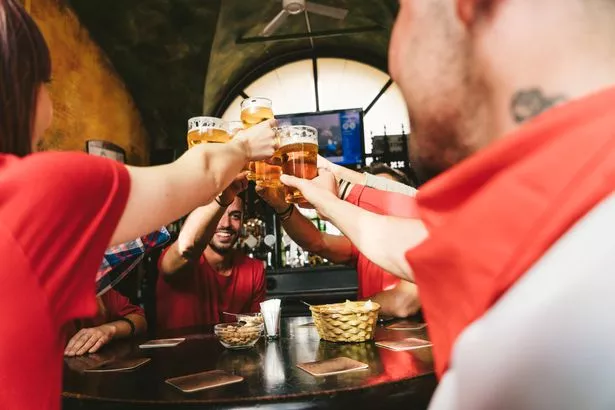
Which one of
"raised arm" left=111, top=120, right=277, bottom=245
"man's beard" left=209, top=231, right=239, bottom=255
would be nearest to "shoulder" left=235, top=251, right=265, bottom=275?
"man's beard" left=209, top=231, right=239, bottom=255

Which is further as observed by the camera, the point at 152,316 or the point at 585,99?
the point at 152,316

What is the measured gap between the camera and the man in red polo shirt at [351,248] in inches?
87.1

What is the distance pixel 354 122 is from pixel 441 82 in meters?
6.07

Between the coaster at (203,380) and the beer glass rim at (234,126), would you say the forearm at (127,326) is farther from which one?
the beer glass rim at (234,126)

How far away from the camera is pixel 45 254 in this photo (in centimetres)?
74

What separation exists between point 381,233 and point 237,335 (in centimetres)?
93

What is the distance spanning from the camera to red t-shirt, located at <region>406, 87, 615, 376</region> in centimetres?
50

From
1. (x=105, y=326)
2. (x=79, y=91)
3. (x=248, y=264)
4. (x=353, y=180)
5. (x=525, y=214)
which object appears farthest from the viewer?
(x=79, y=91)

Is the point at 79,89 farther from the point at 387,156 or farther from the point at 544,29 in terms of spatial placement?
the point at 544,29

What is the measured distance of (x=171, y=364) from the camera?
157 cm

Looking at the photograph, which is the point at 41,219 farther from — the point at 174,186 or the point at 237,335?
the point at 237,335

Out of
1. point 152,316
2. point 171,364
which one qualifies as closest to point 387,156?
point 152,316

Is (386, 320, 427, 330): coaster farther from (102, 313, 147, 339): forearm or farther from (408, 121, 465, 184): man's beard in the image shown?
(408, 121, 465, 184): man's beard

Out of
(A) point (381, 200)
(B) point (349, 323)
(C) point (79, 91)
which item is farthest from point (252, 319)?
(C) point (79, 91)
